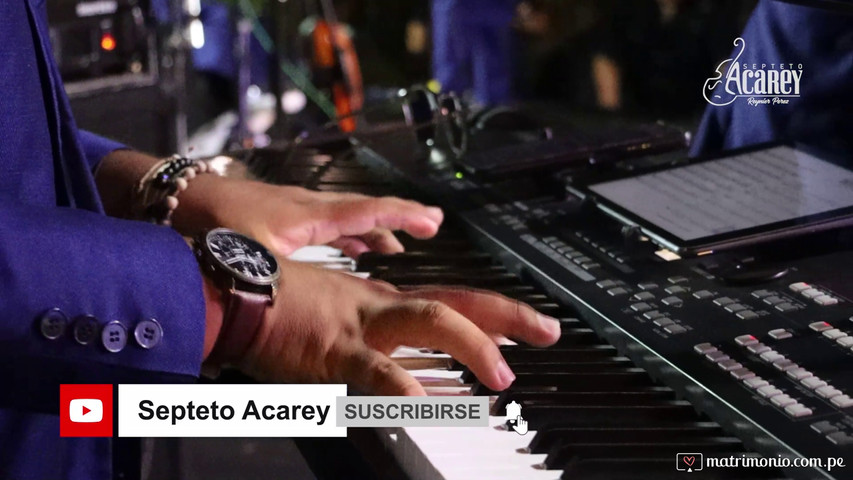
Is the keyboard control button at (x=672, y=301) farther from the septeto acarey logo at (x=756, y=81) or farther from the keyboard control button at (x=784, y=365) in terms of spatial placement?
the septeto acarey logo at (x=756, y=81)

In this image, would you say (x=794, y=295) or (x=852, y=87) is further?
(x=852, y=87)

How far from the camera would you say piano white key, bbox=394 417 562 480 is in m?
0.66

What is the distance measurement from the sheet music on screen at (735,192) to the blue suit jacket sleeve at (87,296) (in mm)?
417

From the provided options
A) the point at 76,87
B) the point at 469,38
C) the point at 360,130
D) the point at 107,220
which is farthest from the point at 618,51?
the point at 107,220

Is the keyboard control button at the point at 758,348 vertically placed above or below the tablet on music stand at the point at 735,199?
below

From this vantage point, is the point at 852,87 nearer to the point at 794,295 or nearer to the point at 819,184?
the point at 819,184

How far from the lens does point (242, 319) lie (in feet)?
2.66

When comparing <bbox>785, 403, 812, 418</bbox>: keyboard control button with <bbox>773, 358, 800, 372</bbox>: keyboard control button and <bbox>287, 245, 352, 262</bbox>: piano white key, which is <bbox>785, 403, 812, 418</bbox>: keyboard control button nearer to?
<bbox>773, 358, 800, 372</bbox>: keyboard control button

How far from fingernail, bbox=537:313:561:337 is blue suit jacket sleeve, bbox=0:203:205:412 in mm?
269

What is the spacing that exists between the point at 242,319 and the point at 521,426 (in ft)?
0.79

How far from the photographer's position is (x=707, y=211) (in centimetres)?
92

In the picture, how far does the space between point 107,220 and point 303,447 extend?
0.25 m

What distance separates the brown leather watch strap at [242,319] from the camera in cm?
81

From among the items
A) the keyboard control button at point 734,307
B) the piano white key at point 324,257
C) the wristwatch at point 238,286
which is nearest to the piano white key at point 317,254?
the piano white key at point 324,257
